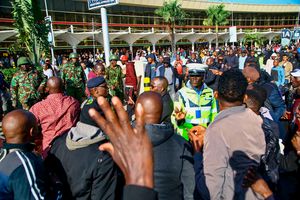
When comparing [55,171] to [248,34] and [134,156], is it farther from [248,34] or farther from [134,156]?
[248,34]

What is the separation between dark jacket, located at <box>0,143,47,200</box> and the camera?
5.59 feet

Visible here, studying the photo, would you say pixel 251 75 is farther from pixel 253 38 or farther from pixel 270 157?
pixel 253 38

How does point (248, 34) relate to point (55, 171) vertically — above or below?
above

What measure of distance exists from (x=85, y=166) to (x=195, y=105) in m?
1.87

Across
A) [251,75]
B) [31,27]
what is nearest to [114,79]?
[251,75]

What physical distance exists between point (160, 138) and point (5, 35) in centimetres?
2490

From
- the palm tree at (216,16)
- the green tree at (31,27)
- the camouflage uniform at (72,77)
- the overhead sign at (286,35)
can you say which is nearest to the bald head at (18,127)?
the camouflage uniform at (72,77)

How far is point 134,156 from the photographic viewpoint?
3.27 ft

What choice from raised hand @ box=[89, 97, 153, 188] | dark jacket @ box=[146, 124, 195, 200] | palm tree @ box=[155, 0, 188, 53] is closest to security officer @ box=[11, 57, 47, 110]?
dark jacket @ box=[146, 124, 195, 200]

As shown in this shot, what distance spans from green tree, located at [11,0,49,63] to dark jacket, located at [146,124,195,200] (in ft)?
38.2

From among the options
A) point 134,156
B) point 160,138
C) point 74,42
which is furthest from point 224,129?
point 74,42

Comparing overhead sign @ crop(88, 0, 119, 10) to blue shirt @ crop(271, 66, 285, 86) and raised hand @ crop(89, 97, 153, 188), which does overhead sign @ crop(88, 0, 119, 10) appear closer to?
blue shirt @ crop(271, 66, 285, 86)

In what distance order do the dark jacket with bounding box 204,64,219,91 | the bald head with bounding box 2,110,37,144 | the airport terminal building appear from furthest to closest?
the airport terminal building, the dark jacket with bounding box 204,64,219,91, the bald head with bounding box 2,110,37,144

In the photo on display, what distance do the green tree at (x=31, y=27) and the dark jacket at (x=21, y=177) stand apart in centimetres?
1133
